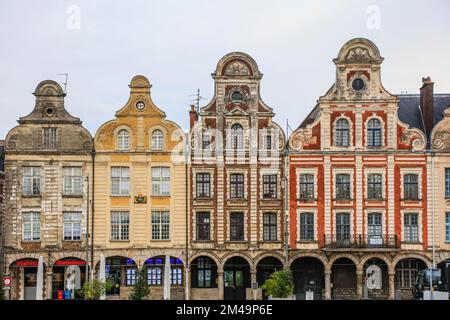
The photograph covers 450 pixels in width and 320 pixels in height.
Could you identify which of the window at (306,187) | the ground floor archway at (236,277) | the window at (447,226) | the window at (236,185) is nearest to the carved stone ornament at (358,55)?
the window at (306,187)

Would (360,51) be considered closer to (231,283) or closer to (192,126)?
(192,126)

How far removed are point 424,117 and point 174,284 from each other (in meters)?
17.8

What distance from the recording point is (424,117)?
43031mm

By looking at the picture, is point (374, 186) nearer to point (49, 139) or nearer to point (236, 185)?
point (236, 185)

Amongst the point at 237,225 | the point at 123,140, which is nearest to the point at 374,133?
the point at 237,225

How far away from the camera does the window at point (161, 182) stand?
40.4 metres

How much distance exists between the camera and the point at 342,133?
41.2 metres

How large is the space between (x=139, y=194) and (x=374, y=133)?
1380 centimetres

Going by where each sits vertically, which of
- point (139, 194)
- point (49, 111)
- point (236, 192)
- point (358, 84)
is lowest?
point (139, 194)

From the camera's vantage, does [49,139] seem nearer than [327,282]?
No

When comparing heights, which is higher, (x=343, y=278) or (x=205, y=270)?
(x=205, y=270)
